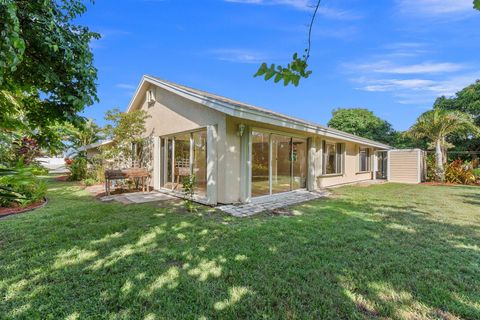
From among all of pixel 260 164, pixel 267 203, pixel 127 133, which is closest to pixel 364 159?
pixel 260 164

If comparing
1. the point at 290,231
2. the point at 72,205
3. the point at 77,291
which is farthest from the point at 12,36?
the point at 72,205

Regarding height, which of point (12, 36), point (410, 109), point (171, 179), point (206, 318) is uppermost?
point (410, 109)

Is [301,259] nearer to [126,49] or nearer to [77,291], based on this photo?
[77,291]

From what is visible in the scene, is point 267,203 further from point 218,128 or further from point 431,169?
point 431,169

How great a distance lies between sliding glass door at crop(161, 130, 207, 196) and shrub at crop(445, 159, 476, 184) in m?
15.8

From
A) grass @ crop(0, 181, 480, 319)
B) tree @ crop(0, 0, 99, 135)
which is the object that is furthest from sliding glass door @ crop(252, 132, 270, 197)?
tree @ crop(0, 0, 99, 135)

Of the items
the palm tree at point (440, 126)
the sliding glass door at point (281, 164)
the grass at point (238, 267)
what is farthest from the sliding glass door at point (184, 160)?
the palm tree at point (440, 126)

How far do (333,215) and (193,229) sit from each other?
362 centimetres

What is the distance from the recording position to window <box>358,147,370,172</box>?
15.8 m

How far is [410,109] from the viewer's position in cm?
2261

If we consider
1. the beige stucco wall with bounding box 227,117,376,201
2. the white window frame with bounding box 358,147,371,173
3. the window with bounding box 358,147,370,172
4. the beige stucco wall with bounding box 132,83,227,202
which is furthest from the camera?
the window with bounding box 358,147,370,172

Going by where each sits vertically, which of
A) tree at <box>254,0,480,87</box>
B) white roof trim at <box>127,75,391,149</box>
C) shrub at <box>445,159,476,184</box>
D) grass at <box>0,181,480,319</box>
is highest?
white roof trim at <box>127,75,391,149</box>

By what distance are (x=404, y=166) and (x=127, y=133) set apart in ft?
57.5

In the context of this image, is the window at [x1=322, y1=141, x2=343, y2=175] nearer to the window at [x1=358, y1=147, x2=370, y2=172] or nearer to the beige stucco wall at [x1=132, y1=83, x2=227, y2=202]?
the window at [x1=358, y1=147, x2=370, y2=172]
